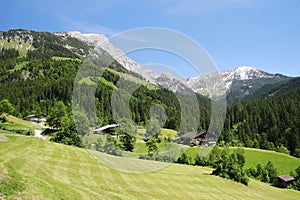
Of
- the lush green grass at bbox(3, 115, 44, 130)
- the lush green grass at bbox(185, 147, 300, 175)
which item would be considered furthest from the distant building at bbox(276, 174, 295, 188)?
the lush green grass at bbox(3, 115, 44, 130)

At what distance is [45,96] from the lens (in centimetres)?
14325

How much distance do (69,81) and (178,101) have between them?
484 ft

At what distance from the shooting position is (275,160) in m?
62.1

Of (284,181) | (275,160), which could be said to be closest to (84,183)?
(284,181)

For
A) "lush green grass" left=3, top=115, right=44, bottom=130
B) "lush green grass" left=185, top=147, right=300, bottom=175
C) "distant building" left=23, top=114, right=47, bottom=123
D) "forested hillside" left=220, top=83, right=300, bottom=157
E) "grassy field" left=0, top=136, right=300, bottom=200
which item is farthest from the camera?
"distant building" left=23, top=114, right=47, bottom=123

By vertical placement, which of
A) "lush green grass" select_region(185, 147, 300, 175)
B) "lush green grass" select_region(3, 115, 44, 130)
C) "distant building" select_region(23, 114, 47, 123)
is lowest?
"lush green grass" select_region(185, 147, 300, 175)

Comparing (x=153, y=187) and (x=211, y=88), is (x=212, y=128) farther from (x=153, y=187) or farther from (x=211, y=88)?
(x=153, y=187)

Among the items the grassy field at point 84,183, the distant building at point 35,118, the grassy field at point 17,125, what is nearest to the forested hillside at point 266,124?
the grassy field at point 17,125

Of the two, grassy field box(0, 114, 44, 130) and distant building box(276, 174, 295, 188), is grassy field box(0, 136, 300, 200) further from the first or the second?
grassy field box(0, 114, 44, 130)

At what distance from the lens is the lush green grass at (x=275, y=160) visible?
5869 cm

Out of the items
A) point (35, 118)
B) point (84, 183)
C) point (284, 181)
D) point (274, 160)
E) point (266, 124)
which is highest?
point (266, 124)

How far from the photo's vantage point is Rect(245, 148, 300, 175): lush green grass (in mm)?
58694

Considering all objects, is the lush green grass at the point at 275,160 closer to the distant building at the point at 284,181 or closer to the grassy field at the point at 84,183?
the distant building at the point at 284,181

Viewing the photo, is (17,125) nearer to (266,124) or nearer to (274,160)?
(274,160)
